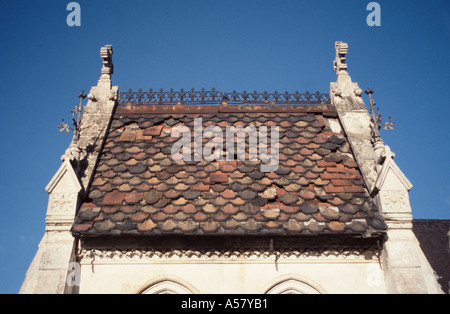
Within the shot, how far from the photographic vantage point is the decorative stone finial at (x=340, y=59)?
12742 mm

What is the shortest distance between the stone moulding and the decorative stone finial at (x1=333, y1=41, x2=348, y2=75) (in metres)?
6.16

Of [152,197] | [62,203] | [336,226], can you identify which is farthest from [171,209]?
[336,226]

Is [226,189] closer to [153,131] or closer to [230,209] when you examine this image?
[230,209]

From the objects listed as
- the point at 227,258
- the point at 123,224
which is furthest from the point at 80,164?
the point at 227,258

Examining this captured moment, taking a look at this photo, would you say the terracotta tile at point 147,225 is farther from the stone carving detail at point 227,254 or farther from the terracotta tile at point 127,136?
the terracotta tile at point 127,136

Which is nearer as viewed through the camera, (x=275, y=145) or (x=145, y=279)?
(x=145, y=279)

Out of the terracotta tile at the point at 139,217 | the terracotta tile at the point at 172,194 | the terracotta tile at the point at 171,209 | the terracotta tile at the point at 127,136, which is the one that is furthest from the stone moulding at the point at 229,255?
the terracotta tile at the point at 127,136

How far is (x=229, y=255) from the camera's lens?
8453 millimetres

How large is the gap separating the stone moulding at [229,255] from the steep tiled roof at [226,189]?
494mm

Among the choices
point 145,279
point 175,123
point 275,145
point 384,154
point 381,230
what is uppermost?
point 175,123

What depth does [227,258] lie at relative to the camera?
8445 millimetres

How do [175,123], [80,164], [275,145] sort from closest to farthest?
1. [80,164]
2. [275,145]
3. [175,123]

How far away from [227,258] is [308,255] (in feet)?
5.28
